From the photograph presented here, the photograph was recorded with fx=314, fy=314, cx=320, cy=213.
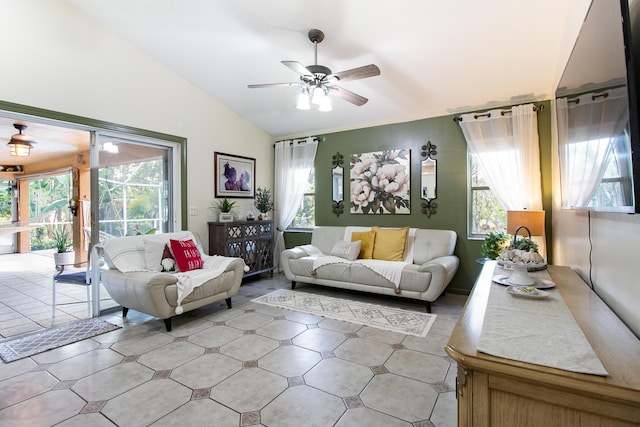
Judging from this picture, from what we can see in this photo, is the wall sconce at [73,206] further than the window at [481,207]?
Yes

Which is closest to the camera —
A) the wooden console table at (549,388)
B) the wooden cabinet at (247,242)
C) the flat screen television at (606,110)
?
the wooden console table at (549,388)

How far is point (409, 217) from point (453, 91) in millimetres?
1738

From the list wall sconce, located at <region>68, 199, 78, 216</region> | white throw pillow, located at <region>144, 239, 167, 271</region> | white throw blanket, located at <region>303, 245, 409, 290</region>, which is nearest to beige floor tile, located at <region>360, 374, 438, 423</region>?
white throw blanket, located at <region>303, 245, 409, 290</region>

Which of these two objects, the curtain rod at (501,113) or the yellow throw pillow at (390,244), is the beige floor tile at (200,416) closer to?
the yellow throw pillow at (390,244)

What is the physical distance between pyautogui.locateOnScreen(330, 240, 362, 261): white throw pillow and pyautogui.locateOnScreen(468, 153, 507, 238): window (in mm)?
1500

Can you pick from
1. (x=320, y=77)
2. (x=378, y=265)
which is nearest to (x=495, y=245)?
(x=378, y=265)

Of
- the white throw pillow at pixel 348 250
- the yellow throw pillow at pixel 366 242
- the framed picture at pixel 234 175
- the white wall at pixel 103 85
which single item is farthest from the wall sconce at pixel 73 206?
the yellow throw pillow at pixel 366 242

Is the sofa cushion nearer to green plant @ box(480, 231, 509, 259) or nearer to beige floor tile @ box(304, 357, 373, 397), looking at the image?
beige floor tile @ box(304, 357, 373, 397)

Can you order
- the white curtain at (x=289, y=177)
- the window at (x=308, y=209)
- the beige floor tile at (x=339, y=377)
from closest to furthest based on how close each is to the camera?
the beige floor tile at (x=339, y=377)
the white curtain at (x=289, y=177)
the window at (x=308, y=209)

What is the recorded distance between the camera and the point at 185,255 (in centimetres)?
353

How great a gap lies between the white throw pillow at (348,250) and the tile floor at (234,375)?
1.13 metres

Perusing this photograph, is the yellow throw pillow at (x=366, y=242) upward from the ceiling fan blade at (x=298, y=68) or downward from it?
downward

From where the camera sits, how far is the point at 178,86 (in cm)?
417

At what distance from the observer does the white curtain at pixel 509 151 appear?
11.8 ft
